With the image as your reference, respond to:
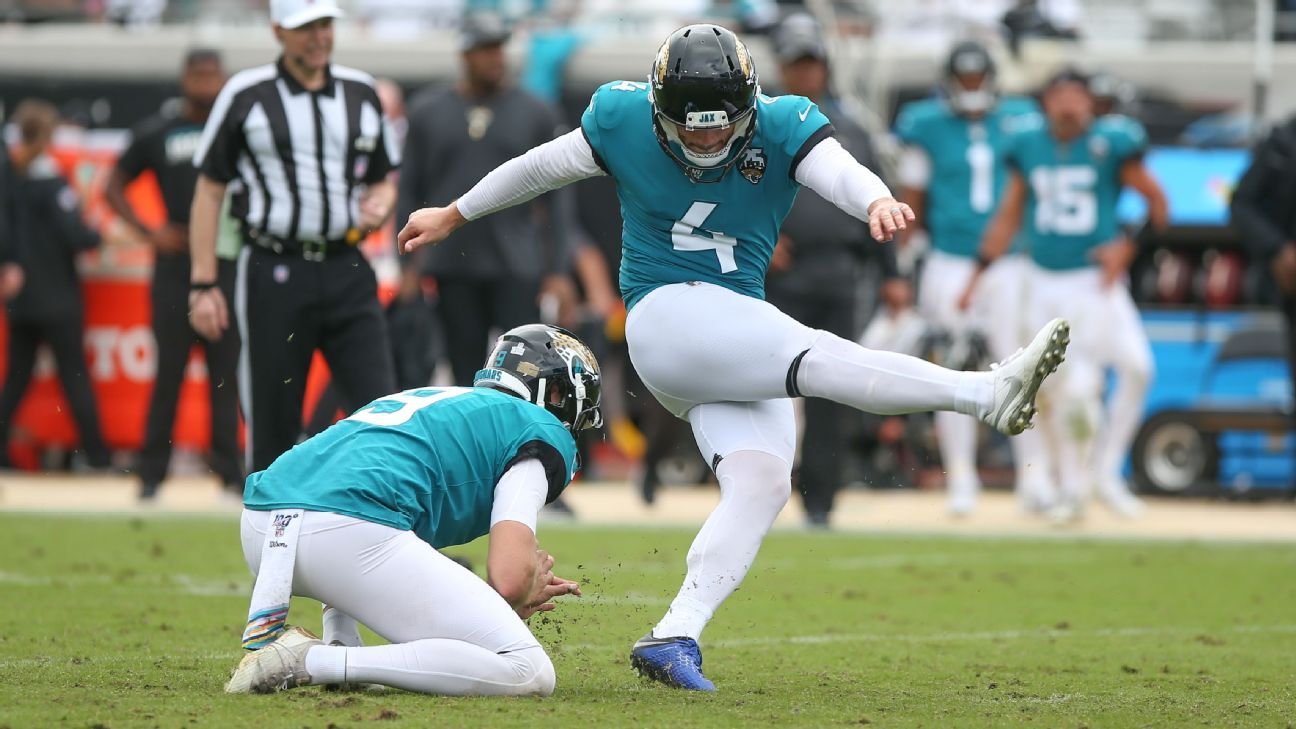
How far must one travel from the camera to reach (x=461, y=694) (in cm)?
478

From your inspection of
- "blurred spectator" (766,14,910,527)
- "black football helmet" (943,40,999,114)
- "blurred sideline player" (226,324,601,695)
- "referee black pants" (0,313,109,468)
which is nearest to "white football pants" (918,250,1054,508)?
"black football helmet" (943,40,999,114)

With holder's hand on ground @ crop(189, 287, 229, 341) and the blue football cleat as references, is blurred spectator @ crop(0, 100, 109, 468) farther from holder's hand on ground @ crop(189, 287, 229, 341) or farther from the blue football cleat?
the blue football cleat

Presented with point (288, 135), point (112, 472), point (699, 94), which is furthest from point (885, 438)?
point (699, 94)

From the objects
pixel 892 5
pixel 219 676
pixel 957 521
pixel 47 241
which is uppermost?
pixel 892 5

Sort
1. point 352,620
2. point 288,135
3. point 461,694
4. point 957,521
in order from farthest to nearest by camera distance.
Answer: point 957,521, point 288,135, point 352,620, point 461,694

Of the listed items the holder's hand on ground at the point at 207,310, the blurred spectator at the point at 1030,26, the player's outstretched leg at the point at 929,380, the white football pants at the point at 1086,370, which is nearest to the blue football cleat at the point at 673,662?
the player's outstretched leg at the point at 929,380

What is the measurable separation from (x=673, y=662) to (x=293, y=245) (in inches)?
117

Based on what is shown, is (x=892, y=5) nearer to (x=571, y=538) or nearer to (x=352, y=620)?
(x=571, y=538)

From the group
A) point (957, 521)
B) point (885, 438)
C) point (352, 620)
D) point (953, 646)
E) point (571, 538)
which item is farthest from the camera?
point (885, 438)

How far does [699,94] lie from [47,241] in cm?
903

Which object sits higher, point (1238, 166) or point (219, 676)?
point (1238, 166)

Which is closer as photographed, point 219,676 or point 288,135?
point 219,676

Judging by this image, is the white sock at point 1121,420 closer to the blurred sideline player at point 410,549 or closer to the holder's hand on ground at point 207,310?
the holder's hand on ground at point 207,310

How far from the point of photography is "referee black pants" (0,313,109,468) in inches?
496
